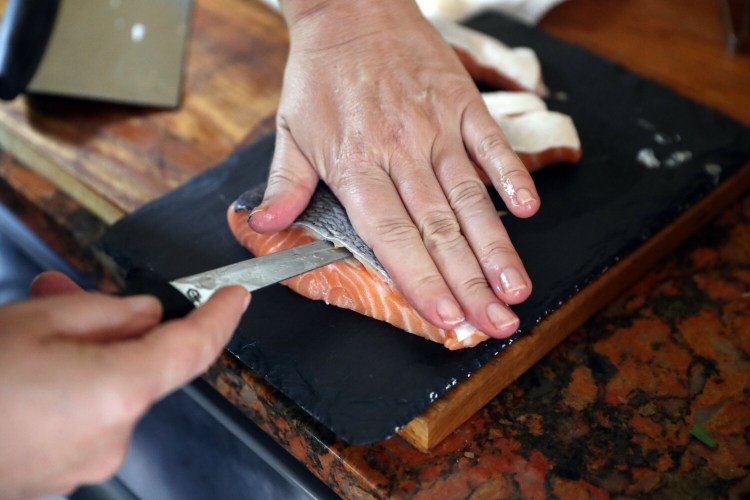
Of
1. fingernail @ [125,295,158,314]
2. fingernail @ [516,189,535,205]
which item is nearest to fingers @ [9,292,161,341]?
fingernail @ [125,295,158,314]

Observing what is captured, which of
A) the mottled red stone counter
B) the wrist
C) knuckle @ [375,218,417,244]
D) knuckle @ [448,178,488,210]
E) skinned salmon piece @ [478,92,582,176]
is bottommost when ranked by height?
the mottled red stone counter

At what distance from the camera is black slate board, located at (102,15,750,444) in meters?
1.30

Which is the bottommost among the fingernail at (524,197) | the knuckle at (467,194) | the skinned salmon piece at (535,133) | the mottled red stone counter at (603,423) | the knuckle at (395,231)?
the mottled red stone counter at (603,423)

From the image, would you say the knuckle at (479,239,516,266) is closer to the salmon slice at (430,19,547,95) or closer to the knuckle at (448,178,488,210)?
the knuckle at (448,178,488,210)

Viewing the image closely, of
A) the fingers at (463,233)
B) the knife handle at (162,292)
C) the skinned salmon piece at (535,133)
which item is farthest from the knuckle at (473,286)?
the knife handle at (162,292)

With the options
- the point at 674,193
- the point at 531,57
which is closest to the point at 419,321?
the point at 674,193

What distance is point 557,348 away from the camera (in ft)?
5.00

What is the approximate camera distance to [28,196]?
6.36ft

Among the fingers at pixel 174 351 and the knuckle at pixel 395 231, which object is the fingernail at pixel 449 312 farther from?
the fingers at pixel 174 351

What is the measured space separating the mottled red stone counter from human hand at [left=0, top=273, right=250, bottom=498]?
0.50 m

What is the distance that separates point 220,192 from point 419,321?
632mm

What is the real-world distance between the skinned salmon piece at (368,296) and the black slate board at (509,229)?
18 mm

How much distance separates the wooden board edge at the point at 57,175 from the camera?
6.00ft

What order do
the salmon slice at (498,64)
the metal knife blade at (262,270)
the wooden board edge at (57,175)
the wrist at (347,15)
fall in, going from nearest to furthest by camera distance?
1. the metal knife blade at (262,270)
2. the wrist at (347,15)
3. the wooden board edge at (57,175)
4. the salmon slice at (498,64)
